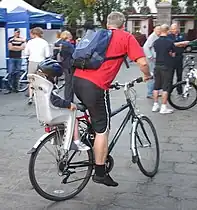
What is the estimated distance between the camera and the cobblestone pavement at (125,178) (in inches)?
165

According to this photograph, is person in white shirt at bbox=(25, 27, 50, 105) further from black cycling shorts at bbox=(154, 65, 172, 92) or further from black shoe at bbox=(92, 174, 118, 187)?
black shoe at bbox=(92, 174, 118, 187)

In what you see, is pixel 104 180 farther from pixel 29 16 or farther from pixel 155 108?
pixel 29 16

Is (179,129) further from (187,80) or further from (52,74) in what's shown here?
(52,74)

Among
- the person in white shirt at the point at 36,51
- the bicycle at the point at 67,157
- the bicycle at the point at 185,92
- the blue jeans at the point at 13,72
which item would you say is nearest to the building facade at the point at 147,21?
the blue jeans at the point at 13,72

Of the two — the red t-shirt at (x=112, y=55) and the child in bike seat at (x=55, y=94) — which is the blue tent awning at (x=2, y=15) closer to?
the child in bike seat at (x=55, y=94)

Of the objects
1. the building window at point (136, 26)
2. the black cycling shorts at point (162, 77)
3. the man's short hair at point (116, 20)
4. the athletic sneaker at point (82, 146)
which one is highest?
the building window at point (136, 26)

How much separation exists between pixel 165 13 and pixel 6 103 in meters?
11.7

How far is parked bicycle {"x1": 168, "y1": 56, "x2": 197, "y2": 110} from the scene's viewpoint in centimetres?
927

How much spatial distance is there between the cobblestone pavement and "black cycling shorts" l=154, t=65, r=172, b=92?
1035 mm

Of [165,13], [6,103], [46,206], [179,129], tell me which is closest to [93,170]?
[46,206]

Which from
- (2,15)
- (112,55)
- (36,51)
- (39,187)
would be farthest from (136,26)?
(39,187)

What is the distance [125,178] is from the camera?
4.93 m

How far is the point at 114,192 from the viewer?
14.7ft

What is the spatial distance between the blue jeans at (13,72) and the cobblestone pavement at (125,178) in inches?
165
